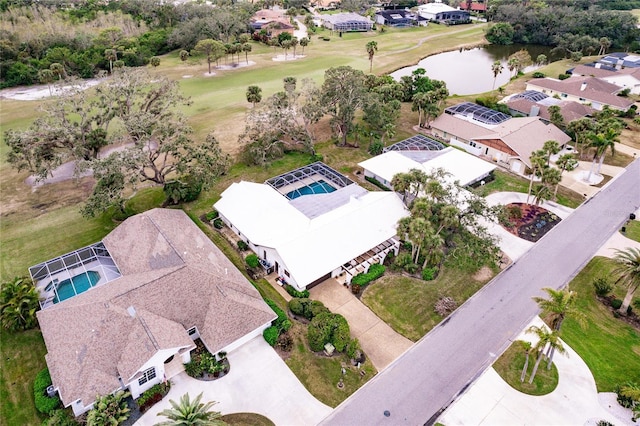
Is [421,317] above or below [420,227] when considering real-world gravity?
below

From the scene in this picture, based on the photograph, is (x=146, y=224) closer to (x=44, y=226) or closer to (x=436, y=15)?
(x=44, y=226)

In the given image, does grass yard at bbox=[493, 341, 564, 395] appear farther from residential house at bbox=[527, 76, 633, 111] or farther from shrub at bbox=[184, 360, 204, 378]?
residential house at bbox=[527, 76, 633, 111]

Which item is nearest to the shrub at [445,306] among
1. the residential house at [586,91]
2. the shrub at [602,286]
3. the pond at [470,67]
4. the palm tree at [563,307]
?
the palm tree at [563,307]

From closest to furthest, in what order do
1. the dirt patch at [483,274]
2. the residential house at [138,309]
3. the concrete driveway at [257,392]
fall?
the concrete driveway at [257,392]
the residential house at [138,309]
the dirt patch at [483,274]

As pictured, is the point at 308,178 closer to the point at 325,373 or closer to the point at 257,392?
the point at 325,373

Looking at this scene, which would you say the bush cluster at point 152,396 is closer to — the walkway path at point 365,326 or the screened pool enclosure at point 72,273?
the screened pool enclosure at point 72,273

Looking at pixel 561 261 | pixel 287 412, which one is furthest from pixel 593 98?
pixel 287 412

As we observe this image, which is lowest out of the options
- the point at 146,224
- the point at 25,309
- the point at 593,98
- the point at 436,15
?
the point at 25,309
